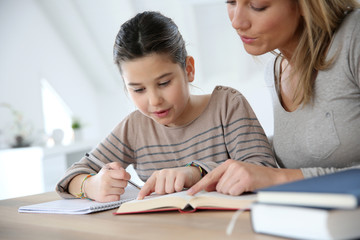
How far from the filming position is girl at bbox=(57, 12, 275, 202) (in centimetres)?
120

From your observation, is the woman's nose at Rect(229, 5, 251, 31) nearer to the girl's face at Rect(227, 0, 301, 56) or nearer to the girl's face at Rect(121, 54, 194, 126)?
the girl's face at Rect(227, 0, 301, 56)

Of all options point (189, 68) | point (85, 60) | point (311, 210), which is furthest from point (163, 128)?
point (85, 60)

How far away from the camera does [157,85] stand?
133 cm

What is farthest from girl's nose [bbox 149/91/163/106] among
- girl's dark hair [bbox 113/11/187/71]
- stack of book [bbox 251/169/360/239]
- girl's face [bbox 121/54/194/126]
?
stack of book [bbox 251/169/360/239]

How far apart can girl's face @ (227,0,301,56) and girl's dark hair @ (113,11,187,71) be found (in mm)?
260

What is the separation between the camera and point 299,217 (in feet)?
2.00

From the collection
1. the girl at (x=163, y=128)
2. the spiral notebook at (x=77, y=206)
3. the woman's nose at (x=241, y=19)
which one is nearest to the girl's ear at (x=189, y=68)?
the girl at (x=163, y=128)

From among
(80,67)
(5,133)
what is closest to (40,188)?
(5,133)

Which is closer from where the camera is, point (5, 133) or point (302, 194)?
point (302, 194)

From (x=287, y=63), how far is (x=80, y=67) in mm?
5111

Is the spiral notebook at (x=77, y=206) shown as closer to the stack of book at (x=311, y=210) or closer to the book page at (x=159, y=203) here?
the book page at (x=159, y=203)

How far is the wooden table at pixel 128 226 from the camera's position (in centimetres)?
75

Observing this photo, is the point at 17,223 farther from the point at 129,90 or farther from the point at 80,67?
the point at 80,67

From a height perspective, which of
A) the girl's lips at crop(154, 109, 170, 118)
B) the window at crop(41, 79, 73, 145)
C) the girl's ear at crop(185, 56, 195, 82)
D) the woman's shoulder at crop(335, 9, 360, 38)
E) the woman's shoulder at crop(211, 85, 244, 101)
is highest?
the woman's shoulder at crop(335, 9, 360, 38)
